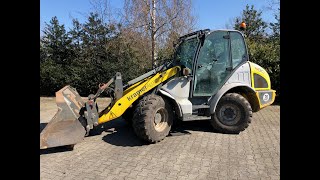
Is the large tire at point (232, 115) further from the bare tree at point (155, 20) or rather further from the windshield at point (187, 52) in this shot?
the bare tree at point (155, 20)

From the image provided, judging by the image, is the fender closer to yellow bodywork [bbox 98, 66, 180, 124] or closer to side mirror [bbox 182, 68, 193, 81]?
side mirror [bbox 182, 68, 193, 81]

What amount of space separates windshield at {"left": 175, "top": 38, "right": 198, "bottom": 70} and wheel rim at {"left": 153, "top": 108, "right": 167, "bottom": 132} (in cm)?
131

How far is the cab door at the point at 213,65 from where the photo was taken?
5984 mm

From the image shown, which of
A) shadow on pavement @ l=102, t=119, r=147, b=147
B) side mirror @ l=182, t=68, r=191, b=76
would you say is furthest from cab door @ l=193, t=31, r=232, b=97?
shadow on pavement @ l=102, t=119, r=147, b=147

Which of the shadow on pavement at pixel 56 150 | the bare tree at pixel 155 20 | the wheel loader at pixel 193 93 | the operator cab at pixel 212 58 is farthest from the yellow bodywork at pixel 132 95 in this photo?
the bare tree at pixel 155 20

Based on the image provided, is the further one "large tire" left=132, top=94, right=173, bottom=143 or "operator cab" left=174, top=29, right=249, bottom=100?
"operator cab" left=174, top=29, right=249, bottom=100

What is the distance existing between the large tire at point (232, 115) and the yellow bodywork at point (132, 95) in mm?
1447

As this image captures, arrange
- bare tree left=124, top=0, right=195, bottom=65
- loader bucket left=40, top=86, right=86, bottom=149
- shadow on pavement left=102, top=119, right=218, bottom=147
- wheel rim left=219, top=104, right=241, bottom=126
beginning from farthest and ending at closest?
bare tree left=124, top=0, right=195, bottom=65 → wheel rim left=219, top=104, right=241, bottom=126 → shadow on pavement left=102, top=119, right=218, bottom=147 → loader bucket left=40, top=86, right=86, bottom=149

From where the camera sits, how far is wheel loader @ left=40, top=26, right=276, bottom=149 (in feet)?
16.9

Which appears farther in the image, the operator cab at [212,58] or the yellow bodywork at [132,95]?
the operator cab at [212,58]

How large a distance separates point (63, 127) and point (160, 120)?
6.53ft

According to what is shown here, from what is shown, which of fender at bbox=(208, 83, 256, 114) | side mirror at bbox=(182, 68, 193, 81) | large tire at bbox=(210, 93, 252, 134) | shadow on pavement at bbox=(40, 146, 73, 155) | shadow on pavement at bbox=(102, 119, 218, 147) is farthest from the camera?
large tire at bbox=(210, 93, 252, 134)

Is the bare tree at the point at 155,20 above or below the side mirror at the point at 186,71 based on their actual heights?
above
